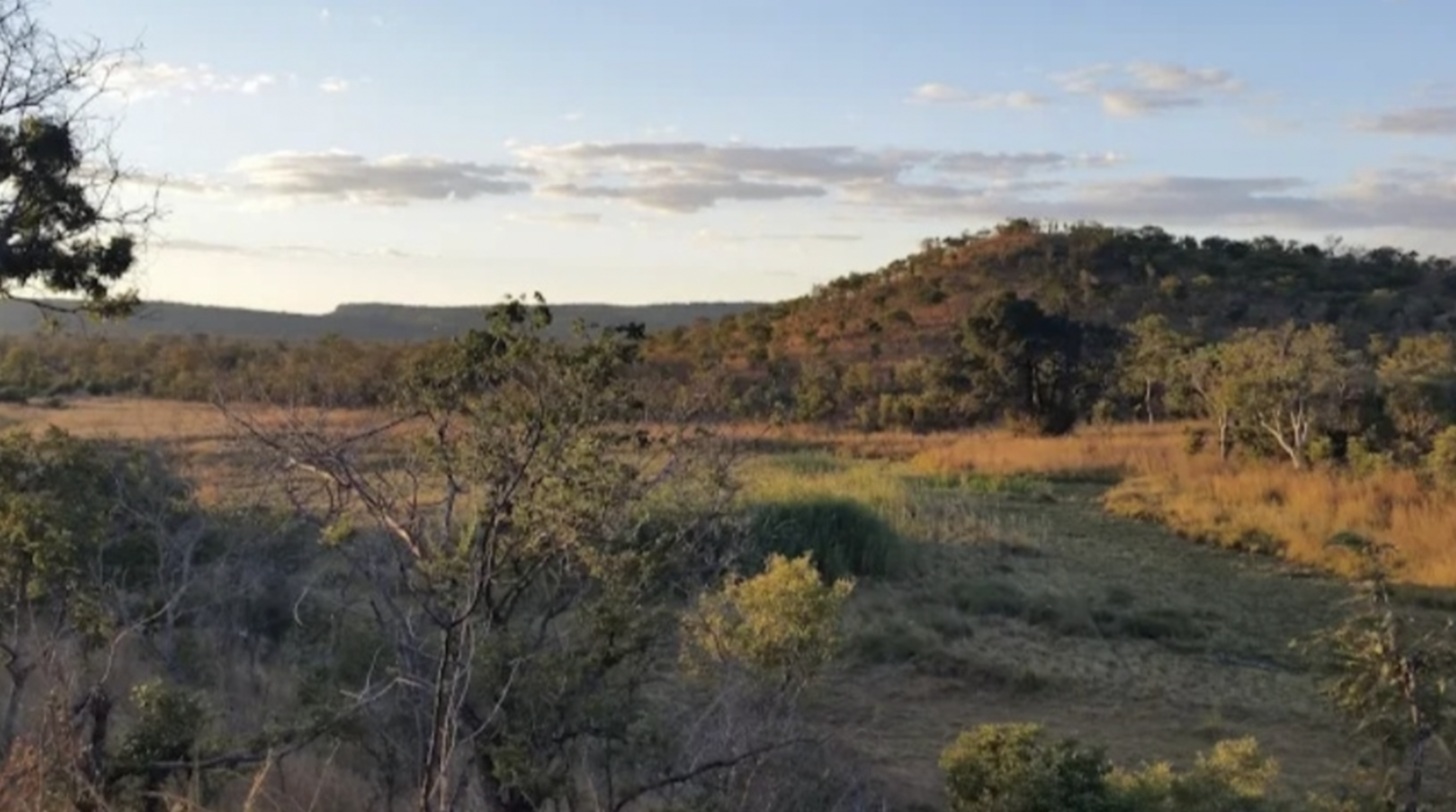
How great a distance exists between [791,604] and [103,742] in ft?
8.64

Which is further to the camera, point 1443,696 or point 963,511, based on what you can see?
point 963,511

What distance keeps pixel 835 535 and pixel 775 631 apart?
10436 millimetres

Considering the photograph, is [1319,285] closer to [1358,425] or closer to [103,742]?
[1358,425]

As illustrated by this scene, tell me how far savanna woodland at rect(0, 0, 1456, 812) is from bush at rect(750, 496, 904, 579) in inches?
2.1

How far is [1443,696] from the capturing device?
6316 mm

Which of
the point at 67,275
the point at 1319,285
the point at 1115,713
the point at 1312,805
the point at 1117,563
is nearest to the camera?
the point at 1312,805

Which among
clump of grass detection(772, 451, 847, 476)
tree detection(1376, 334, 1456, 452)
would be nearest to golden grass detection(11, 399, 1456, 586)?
clump of grass detection(772, 451, 847, 476)

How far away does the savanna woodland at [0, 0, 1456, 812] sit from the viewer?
4.27 metres

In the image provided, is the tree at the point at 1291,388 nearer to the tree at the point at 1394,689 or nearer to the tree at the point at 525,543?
the tree at the point at 1394,689

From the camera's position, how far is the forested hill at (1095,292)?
50188 mm

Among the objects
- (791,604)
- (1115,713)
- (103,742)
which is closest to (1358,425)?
(1115,713)

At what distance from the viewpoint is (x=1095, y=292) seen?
52.2 m

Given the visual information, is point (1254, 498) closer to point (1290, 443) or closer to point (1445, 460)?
point (1445, 460)

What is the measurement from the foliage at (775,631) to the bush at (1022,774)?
708 millimetres
